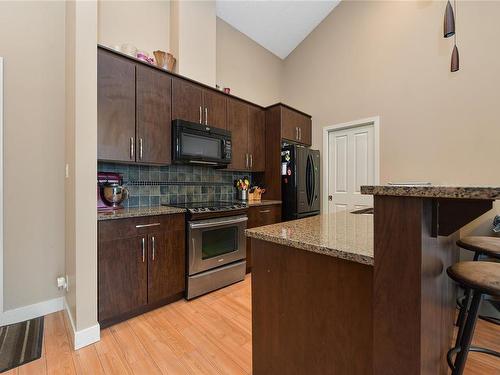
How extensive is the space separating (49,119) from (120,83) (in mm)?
695

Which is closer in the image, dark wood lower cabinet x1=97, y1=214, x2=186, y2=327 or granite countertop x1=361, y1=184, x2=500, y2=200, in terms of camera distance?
granite countertop x1=361, y1=184, x2=500, y2=200

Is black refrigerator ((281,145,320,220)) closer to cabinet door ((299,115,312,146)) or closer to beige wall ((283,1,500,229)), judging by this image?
cabinet door ((299,115,312,146))

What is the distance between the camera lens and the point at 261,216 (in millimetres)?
3180

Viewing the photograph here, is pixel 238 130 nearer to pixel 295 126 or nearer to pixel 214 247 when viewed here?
A: pixel 295 126

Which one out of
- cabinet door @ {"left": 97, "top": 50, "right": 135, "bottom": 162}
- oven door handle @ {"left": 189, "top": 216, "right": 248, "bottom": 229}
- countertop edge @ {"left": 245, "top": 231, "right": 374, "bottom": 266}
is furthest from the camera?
oven door handle @ {"left": 189, "top": 216, "right": 248, "bottom": 229}

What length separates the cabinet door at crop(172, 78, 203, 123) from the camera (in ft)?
8.48

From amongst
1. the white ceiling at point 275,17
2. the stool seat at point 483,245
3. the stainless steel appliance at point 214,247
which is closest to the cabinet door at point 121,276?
the stainless steel appliance at point 214,247

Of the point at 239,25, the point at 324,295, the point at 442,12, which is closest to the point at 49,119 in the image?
the point at 324,295

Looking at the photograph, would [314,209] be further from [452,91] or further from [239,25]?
[239,25]

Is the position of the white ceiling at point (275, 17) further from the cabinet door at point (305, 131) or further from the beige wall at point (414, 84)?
the cabinet door at point (305, 131)

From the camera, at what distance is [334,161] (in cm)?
384

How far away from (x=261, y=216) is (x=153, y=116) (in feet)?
5.72

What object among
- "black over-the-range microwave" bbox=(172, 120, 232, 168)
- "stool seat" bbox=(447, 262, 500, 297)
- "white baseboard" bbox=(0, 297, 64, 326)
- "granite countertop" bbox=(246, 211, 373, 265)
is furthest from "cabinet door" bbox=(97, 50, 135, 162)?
"stool seat" bbox=(447, 262, 500, 297)

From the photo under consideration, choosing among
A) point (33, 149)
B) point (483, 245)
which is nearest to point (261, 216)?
point (483, 245)
